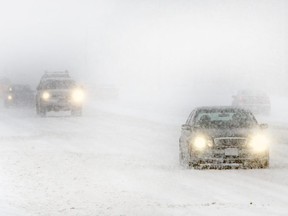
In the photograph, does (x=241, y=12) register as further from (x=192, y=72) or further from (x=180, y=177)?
(x=180, y=177)

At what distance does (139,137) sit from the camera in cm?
2203

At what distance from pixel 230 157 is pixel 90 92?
4632 cm

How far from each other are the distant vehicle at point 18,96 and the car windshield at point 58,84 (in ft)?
34.2

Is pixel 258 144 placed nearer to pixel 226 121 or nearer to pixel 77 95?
pixel 226 121

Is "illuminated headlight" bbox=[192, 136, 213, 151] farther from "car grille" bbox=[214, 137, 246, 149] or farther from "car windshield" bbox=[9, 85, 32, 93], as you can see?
"car windshield" bbox=[9, 85, 32, 93]

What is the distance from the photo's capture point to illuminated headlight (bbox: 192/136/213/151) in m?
13.4

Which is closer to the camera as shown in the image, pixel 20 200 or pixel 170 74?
pixel 20 200

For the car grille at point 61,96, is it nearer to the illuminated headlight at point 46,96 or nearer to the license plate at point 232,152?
the illuminated headlight at point 46,96

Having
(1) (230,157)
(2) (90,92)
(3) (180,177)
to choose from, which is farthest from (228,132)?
(2) (90,92)

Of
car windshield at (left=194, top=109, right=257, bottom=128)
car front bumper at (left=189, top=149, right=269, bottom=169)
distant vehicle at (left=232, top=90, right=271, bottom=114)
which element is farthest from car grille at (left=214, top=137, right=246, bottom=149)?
distant vehicle at (left=232, top=90, right=271, bottom=114)

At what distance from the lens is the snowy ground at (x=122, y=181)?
9172mm

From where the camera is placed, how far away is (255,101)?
37.4 m

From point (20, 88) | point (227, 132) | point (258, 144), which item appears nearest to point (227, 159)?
point (227, 132)

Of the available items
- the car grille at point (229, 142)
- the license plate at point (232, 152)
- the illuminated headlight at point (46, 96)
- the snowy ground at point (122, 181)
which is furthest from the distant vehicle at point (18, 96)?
the license plate at point (232, 152)
